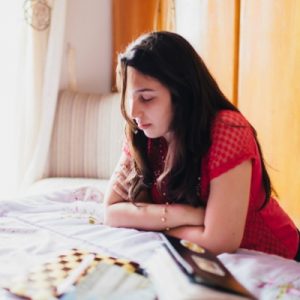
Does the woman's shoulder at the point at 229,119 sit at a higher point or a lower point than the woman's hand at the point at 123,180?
higher

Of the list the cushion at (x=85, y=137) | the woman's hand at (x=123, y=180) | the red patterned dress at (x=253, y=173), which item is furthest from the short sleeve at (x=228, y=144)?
the cushion at (x=85, y=137)

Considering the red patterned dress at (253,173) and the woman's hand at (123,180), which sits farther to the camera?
the woman's hand at (123,180)

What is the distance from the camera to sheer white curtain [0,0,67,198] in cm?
219

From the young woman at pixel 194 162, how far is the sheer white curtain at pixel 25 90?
121 cm

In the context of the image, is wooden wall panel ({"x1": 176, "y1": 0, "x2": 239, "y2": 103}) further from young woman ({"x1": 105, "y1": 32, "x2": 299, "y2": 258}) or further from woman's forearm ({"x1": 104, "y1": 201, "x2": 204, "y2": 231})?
woman's forearm ({"x1": 104, "y1": 201, "x2": 204, "y2": 231})

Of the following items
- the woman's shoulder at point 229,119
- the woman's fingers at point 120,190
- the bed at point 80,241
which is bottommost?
the bed at point 80,241

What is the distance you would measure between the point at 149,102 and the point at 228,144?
0.21m

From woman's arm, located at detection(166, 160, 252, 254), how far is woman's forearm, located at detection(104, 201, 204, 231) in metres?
0.06

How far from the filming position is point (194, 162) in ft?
3.38

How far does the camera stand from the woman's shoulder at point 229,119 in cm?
100

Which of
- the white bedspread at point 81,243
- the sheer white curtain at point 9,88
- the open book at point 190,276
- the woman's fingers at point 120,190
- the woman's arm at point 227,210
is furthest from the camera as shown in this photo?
the sheer white curtain at point 9,88

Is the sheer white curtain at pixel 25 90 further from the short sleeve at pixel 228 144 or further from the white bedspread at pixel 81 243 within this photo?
the short sleeve at pixel 228 144

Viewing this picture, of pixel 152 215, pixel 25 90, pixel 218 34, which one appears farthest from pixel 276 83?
pixel 25 90

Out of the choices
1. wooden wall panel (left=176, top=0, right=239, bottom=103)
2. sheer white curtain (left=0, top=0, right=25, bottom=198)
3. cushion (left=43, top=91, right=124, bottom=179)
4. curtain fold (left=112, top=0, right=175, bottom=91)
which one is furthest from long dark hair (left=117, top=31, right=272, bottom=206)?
curtain fold (left=112, top=0, right=175, bottom=91)
